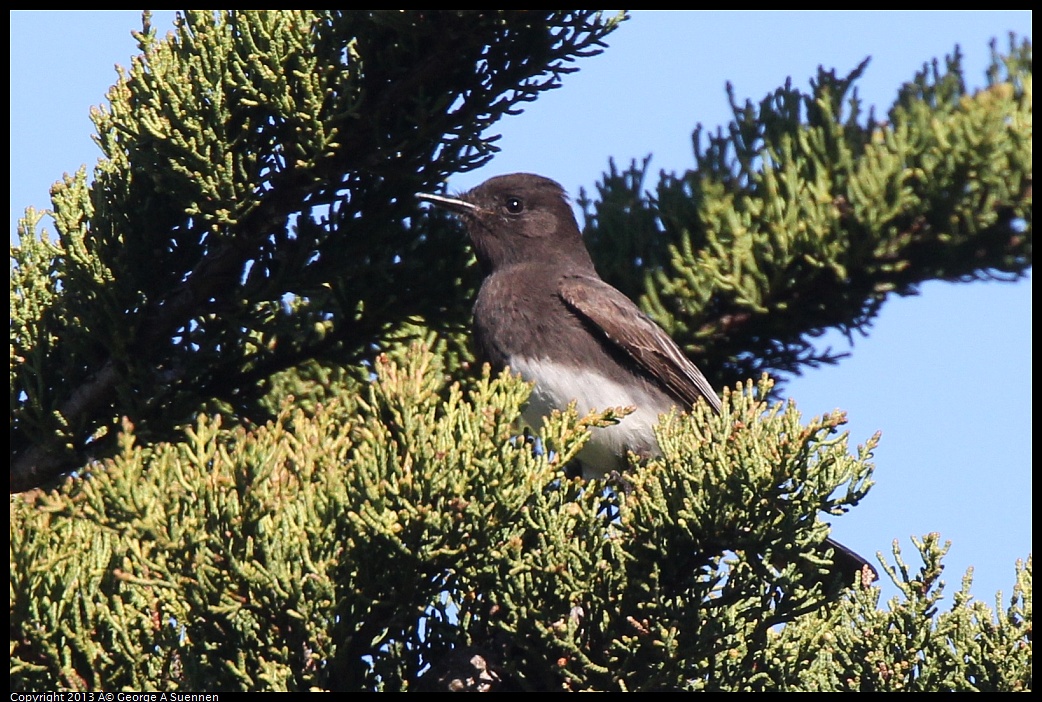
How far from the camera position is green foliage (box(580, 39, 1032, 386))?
3.27m

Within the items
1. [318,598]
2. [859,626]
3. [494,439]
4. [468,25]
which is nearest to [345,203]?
[468,25]

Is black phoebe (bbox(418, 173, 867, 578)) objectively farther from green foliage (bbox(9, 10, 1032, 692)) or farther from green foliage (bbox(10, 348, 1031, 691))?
green foliage (bbox(10, 348, 1031, 691))

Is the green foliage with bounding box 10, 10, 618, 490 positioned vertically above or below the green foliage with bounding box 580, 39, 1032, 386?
below

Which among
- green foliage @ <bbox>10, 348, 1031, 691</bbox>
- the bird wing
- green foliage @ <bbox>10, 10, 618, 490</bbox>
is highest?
the bird wing

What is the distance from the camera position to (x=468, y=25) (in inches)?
125

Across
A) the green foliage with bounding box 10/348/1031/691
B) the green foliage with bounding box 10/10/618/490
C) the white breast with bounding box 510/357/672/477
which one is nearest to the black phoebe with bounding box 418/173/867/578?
the white breast with bounding box 510/357/672/477

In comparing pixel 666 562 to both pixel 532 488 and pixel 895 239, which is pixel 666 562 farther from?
pixel 895 239

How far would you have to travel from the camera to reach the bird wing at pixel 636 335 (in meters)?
3.93

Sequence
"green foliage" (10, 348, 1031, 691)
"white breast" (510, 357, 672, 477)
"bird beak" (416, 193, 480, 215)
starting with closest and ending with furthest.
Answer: "green foliage" (10, 348, 1031, 691) < "bird beak" (416, 193, 480, 215) < "white breast" (510, 357, 672, 477)

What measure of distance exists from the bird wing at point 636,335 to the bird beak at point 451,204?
0.47 m

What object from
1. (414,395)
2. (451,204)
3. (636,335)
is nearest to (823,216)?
(636,335)

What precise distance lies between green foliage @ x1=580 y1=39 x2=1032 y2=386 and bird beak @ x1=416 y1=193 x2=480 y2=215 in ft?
1.89

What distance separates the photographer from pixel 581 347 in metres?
4.24

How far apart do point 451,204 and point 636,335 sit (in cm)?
79
